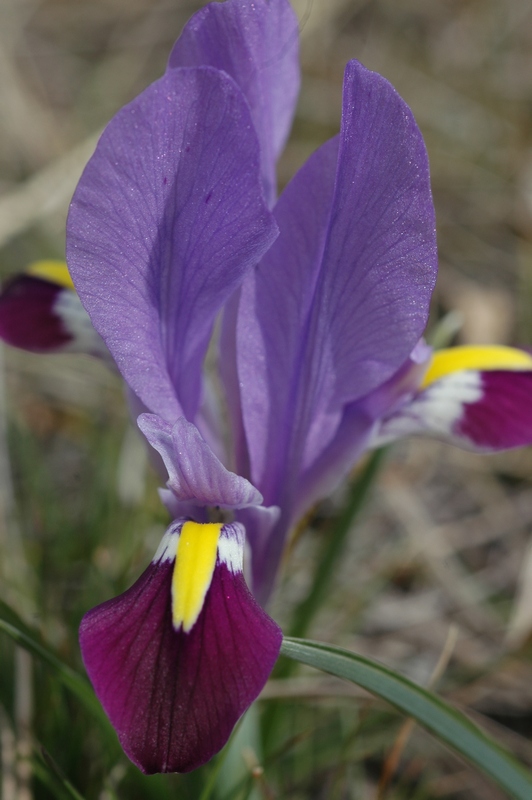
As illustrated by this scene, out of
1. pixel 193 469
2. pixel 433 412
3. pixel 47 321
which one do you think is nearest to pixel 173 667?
pixel 193 469

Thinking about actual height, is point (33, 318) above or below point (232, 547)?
above

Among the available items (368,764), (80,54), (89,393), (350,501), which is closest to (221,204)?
(350,501)

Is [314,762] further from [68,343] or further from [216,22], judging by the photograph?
[216,22]

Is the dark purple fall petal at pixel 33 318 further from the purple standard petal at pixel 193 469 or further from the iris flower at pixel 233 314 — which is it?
the purple standard petal at pixel 193 469

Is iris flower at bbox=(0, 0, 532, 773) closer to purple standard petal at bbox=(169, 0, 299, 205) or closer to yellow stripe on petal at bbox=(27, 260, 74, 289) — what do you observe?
purple standard petal at bbox=(169, 0, 299, 205)

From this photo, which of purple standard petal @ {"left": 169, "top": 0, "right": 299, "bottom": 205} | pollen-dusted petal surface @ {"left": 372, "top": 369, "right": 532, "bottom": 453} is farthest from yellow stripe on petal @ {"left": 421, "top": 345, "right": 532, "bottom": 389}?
purple standard petal @ {"left": 169, "top": 0, "right": 299, "bottom": 205}

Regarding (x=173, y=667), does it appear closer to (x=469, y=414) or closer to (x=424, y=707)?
(x=424, y=707)

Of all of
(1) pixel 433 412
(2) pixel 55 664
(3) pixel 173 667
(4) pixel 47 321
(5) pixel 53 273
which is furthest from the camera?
(5) pixel 53 273
